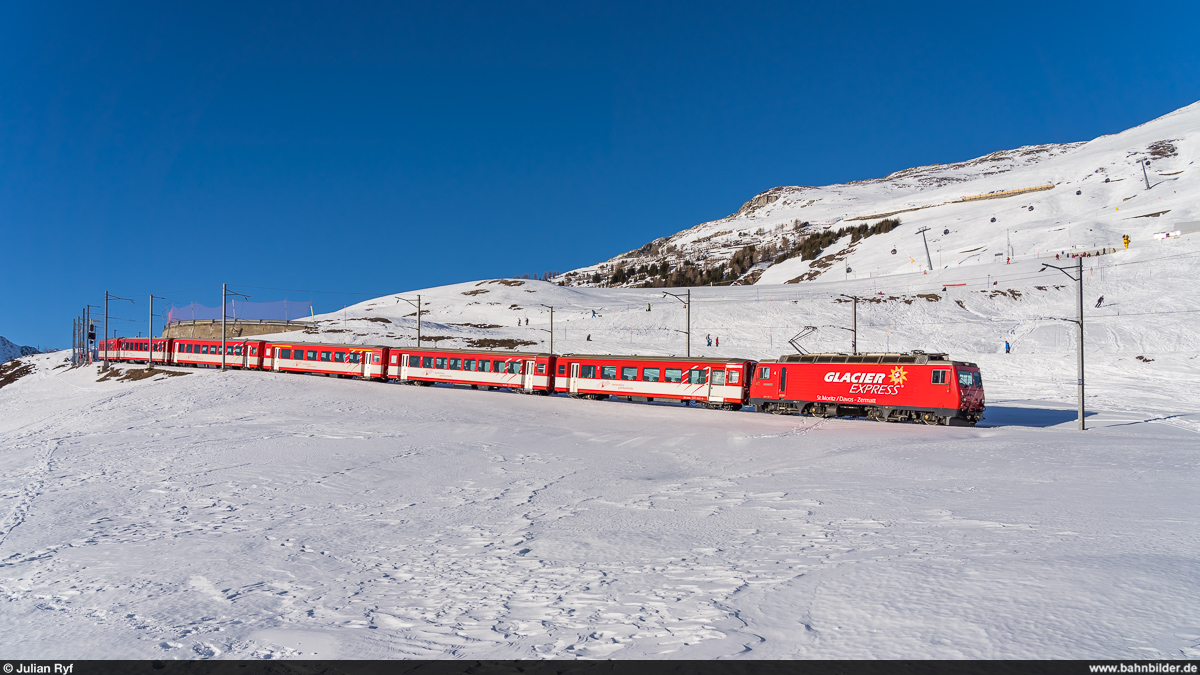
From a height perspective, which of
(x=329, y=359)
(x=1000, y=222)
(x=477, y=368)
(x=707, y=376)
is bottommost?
(x=707, y=376)

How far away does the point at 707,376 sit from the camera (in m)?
39.5

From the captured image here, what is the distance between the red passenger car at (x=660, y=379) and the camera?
3900 centimetres

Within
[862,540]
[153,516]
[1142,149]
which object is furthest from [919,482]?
[1142,149]

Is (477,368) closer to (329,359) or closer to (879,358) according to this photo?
(329,359)

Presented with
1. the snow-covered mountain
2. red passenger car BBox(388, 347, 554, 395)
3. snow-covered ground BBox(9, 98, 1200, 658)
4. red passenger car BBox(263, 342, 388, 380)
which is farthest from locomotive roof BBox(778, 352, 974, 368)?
the snow-covered mountain

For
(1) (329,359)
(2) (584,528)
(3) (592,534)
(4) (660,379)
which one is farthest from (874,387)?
(1) (329,359)

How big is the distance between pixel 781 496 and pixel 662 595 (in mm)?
7733

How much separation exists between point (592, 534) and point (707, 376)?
87.3 ft

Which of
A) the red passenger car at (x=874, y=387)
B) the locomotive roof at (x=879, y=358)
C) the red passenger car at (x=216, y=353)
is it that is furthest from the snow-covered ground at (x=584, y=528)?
the red passenger car at (x=216, y=353)

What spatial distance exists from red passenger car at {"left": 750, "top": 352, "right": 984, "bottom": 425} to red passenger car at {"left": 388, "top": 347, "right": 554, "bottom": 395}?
14.8m

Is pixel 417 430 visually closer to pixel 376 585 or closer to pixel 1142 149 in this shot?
pixel 376 585

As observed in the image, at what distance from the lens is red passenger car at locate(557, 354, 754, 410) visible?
39.0 m

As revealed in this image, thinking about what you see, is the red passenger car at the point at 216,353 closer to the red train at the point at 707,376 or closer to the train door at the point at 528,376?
the red train at the point at 707,376

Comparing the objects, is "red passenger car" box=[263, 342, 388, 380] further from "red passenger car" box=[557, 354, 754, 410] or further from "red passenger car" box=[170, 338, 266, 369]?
"red passenger car" box=[557, 354, 754, 410]
